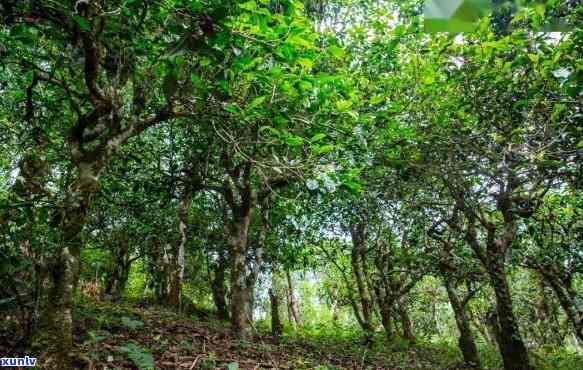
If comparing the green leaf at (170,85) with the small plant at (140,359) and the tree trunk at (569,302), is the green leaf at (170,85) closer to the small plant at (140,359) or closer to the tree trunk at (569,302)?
the small plant at (140,359)

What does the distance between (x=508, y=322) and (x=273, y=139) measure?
290 inches

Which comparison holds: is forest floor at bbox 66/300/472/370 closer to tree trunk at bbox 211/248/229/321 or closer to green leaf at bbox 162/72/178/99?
green leaf at bbox 162/72/178/99

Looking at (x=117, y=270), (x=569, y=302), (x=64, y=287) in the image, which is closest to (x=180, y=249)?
(x=64, y=287)

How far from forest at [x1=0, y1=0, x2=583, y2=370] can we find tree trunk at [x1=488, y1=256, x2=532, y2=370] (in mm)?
44

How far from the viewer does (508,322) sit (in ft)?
28.6

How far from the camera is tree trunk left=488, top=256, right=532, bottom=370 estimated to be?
8.61m

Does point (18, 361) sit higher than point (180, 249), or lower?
lower

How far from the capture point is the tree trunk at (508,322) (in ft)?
28.2

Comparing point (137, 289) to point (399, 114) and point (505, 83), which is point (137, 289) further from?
point (505, 83)

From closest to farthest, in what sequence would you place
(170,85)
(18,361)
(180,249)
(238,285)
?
(170,85)
(18,361)
(238,285)
(180,249)

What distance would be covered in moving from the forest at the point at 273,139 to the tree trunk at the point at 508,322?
0.04 meters

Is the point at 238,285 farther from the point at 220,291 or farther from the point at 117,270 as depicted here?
the point at 117,270

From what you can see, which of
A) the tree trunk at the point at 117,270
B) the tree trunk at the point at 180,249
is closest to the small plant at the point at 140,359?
the tree trunk at the point at 180,249

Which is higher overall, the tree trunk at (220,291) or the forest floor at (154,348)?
the tree trunk at (220,291)
